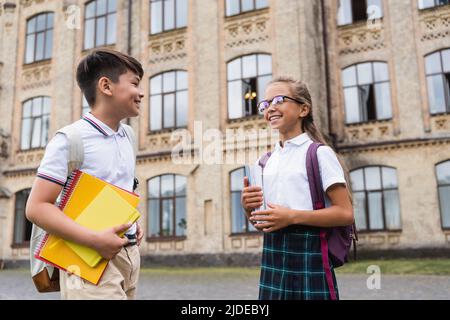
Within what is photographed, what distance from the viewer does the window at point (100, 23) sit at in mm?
19141

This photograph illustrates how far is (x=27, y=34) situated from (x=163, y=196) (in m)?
11.0

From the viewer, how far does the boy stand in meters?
1.76

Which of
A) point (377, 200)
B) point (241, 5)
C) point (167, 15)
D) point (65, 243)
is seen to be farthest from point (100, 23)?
point (65, 243)

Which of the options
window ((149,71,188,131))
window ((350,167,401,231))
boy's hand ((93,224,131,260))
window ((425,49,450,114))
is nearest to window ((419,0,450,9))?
window ((425,49,450,114))

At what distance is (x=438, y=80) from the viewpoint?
51.6 ft

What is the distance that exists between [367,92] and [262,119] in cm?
428

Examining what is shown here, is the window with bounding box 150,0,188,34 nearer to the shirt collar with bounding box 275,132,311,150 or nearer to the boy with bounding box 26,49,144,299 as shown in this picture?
the shirt collar with bounding box 275,132,311,150

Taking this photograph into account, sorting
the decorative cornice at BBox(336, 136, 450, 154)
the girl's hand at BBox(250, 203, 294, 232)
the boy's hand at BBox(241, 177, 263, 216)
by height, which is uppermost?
the decorative cornice at BBox(336, 136, 450, 154)

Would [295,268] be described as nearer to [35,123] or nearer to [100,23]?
[100,23]

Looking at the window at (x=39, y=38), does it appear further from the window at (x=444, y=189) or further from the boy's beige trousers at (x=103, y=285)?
the boy's beige trousers at (x=103, y=285)

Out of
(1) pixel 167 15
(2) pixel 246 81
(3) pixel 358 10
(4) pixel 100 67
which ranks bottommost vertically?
(4) pixel 100 67

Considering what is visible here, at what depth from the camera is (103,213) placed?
1822 millimetres

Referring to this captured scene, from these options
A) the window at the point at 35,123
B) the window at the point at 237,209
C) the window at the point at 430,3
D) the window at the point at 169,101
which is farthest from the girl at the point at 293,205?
the window at the point at 35,123

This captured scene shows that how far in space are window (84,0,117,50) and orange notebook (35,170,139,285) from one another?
1834cm
